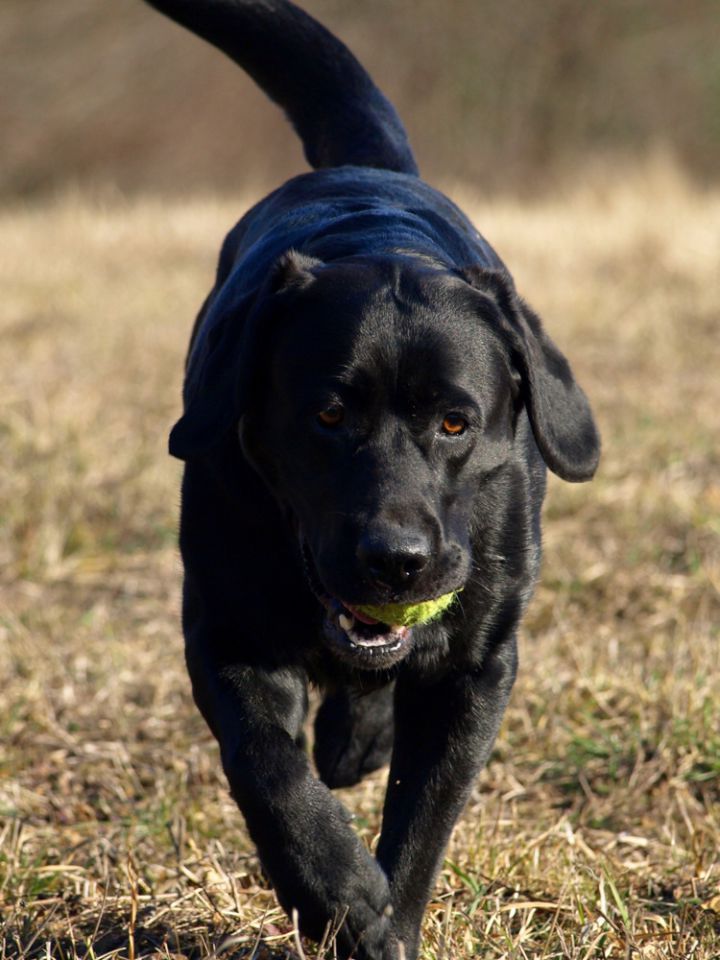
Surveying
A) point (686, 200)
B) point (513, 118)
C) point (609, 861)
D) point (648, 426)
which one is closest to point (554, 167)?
point (513, 118)

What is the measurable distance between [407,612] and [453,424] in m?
0.35

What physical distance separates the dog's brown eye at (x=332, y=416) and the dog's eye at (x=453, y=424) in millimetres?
188

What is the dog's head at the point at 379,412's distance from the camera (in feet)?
8.15

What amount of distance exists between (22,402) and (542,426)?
465 cm

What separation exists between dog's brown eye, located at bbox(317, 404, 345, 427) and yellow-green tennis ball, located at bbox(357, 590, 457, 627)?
1.13 feet

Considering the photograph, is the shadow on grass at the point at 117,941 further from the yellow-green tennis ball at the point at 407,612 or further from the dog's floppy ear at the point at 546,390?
the dog's floppy ear at the point at 546,390

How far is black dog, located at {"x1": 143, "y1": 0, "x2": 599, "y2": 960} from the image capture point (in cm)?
245

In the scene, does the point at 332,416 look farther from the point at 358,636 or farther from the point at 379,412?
the point at 358,636

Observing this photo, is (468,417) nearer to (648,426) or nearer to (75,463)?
(75,463)

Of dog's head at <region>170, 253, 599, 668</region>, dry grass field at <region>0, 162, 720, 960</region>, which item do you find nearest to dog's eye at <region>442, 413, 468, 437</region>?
dog's head at <region>170, 253, 599, 668</region>

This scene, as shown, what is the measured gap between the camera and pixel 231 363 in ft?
8.93

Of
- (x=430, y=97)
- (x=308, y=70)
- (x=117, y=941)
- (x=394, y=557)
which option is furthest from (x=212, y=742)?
(x=430, y=97)

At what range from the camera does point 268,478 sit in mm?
2750

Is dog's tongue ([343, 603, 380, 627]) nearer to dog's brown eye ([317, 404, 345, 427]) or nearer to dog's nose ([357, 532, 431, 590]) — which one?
dog's nose ([357, 532, 431, 590])
